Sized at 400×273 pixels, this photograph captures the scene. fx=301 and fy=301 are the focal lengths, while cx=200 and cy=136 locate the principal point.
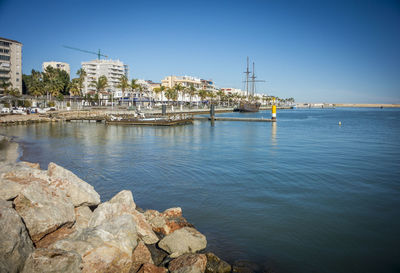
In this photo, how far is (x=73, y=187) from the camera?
8.26 metres

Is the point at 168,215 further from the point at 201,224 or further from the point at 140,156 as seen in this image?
the point at 140,156

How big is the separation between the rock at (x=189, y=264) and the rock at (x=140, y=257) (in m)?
0.54

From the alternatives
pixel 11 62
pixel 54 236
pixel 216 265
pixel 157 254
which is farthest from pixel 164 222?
Answer: pixel 11 62

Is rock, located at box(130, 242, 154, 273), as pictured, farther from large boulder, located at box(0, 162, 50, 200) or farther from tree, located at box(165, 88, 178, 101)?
tree, located at box(165, 88, 178, 101)

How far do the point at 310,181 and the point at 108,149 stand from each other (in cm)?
1599

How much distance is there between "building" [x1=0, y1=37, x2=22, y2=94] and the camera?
261 ft

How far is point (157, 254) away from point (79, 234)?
6.25 ft

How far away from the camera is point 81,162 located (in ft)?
61.2

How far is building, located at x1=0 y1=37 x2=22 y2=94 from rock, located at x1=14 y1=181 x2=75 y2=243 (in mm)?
85876

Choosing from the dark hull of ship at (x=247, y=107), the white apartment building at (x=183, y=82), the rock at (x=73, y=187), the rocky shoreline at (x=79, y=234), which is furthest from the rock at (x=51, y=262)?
the white apartment building at (x=183, y=82)

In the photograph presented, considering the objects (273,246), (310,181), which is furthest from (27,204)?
(310,181)

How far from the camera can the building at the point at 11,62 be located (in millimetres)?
79562

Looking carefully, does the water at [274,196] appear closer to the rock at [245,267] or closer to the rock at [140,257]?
the rock at [245,267]

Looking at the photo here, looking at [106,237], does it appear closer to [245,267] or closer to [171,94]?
[245,267]
